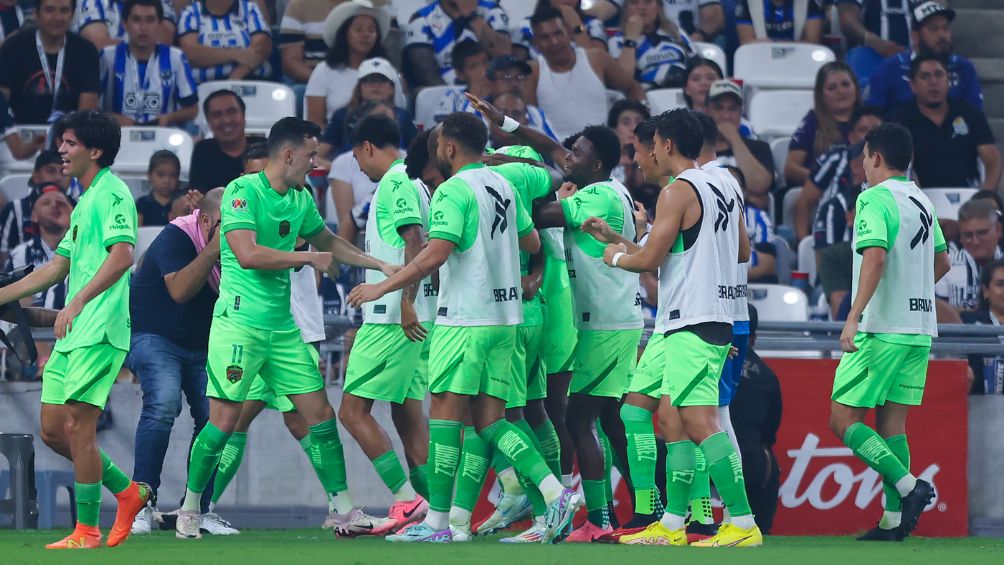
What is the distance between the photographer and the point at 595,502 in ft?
31.8

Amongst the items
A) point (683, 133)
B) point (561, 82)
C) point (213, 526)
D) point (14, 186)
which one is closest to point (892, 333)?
point (683, 133)

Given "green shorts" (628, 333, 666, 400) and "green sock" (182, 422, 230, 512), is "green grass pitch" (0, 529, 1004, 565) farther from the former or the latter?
"green shorts" (628, 333, 666, 400)

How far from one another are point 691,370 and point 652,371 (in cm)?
43

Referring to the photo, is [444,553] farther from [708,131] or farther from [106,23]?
[106,23]

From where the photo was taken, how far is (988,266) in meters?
12.6

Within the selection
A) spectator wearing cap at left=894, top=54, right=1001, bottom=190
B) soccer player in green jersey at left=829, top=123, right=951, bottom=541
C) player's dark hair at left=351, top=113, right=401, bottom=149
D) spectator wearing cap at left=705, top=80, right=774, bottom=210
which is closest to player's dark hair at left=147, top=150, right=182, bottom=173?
player's dark hair at left=351, top=113, right=401, bottom=149

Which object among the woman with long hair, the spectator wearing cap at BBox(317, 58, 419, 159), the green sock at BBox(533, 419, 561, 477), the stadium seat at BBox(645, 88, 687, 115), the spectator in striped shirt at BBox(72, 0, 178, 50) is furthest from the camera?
the stadium seat at BBox(645, 88, 687, 115)

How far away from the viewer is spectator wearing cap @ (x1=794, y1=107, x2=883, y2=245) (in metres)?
14.4

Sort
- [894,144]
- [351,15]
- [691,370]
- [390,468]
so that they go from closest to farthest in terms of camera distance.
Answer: [691,370], [390,468], [894,144], [351,15]

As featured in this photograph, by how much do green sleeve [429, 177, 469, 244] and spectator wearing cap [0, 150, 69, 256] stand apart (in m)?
5.40

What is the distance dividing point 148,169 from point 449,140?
5347 millimetres

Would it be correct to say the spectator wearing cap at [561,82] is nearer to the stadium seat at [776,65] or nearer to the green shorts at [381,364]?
the stadium seat at [776,65]

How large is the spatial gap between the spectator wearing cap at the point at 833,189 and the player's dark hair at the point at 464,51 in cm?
335

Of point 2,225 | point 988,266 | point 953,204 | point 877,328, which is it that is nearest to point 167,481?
point 2,225
